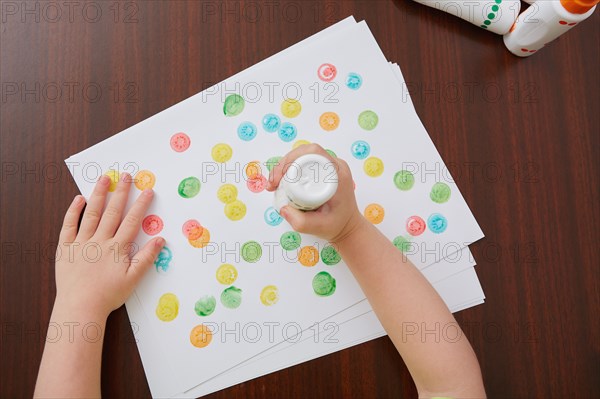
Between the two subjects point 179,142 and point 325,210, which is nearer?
point 325,210

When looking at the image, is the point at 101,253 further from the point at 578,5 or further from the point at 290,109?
the point at 578,5

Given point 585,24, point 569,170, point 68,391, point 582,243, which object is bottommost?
point 68,391

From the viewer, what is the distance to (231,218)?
69cm

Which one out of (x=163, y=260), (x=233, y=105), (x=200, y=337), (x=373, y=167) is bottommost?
(x=200, y=337)

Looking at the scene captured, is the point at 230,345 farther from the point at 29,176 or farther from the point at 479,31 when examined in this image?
the point at 479,31

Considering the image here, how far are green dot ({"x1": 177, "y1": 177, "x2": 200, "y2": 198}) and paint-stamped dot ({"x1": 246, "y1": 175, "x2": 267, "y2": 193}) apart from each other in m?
0.07

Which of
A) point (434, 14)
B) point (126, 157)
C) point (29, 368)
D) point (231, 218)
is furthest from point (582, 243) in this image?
point (29, 368)

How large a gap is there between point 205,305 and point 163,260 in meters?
0.09

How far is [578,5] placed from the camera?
0.62m

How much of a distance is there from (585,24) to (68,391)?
2.93ft

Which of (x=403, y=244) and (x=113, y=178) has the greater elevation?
(x=113, y=178)

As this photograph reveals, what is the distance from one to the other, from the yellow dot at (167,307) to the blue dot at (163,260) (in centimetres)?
4

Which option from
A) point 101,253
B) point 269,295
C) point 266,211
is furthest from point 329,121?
point 101,253

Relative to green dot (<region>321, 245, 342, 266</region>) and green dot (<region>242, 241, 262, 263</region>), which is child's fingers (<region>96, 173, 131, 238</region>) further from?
green dot (<region>321, 245, 342, 266</region>)
